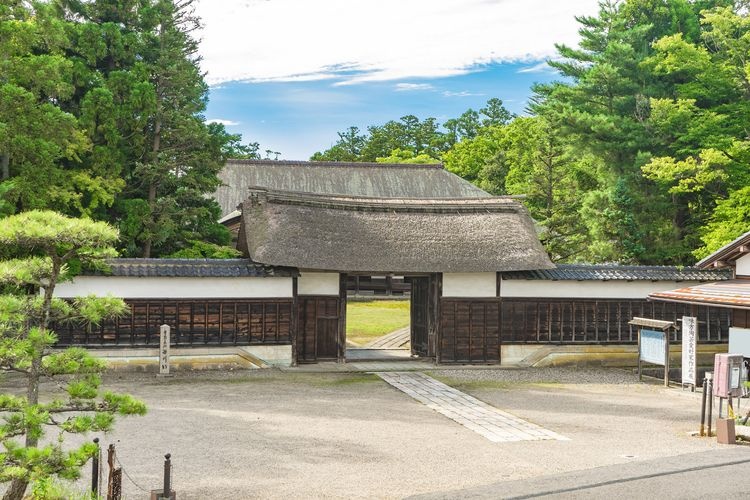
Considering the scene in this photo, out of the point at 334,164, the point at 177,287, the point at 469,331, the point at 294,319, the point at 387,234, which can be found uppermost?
the point at 334,164

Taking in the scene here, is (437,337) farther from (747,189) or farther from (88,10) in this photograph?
(88,10)

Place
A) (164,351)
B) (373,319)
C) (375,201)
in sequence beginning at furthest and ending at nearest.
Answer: (373,319) < (375,201) < (164,351)

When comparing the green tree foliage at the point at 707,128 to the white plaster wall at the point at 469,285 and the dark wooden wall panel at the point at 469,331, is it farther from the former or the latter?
the dark wooden wall panel at the point at 469,331

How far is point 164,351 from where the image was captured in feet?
58.6

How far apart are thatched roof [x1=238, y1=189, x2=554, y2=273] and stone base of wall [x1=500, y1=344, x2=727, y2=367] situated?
2510mm

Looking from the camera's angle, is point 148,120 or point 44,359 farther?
point 148,120

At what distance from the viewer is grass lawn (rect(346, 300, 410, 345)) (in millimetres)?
26859

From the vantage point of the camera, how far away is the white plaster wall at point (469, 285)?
2041 cm

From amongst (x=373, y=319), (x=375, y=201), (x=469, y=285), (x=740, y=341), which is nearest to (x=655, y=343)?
(x=740, y=341)

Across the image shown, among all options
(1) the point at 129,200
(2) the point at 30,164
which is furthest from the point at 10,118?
(1) the point at 129,200

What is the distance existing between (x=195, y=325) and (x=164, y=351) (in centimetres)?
115

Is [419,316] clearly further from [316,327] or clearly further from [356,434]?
[356,434]

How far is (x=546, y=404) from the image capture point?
15.4 meters

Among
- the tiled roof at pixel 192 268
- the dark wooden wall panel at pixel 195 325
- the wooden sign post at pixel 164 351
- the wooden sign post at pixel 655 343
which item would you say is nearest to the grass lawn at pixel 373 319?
the dark wooden wall panel at pixel 195 325
